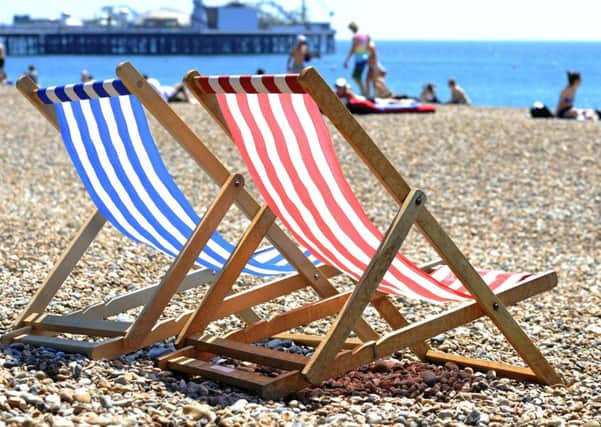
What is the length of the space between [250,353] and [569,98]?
11.5m

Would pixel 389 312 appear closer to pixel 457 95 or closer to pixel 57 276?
pixel 57 276

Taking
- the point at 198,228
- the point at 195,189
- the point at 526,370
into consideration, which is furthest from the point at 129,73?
the point at 195,189

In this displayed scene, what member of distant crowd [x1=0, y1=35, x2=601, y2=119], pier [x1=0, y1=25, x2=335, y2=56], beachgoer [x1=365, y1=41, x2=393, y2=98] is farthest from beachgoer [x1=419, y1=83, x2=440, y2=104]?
pier [x1=0, y1=25, x2=335, y2=56]

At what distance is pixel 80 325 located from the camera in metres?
3.56

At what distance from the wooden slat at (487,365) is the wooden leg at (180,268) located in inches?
31.6

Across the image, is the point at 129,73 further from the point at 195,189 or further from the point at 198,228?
the point at 195,189

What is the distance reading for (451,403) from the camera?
3.17 metres

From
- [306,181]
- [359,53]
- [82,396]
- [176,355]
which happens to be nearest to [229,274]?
[176,355]

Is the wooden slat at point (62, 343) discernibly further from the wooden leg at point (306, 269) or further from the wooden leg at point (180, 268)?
the wooden leg at point (306, 269)

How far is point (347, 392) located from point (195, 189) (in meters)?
5.13

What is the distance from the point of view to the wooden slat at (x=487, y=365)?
3432mm

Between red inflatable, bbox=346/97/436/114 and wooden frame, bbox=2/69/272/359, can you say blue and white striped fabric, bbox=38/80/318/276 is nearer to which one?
wooden frame, bbox=2/69/272/359

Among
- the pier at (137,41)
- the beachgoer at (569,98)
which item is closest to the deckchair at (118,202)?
the beachgoer at (569,98)

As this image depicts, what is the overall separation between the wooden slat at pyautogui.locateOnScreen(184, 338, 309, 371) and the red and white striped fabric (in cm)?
32
